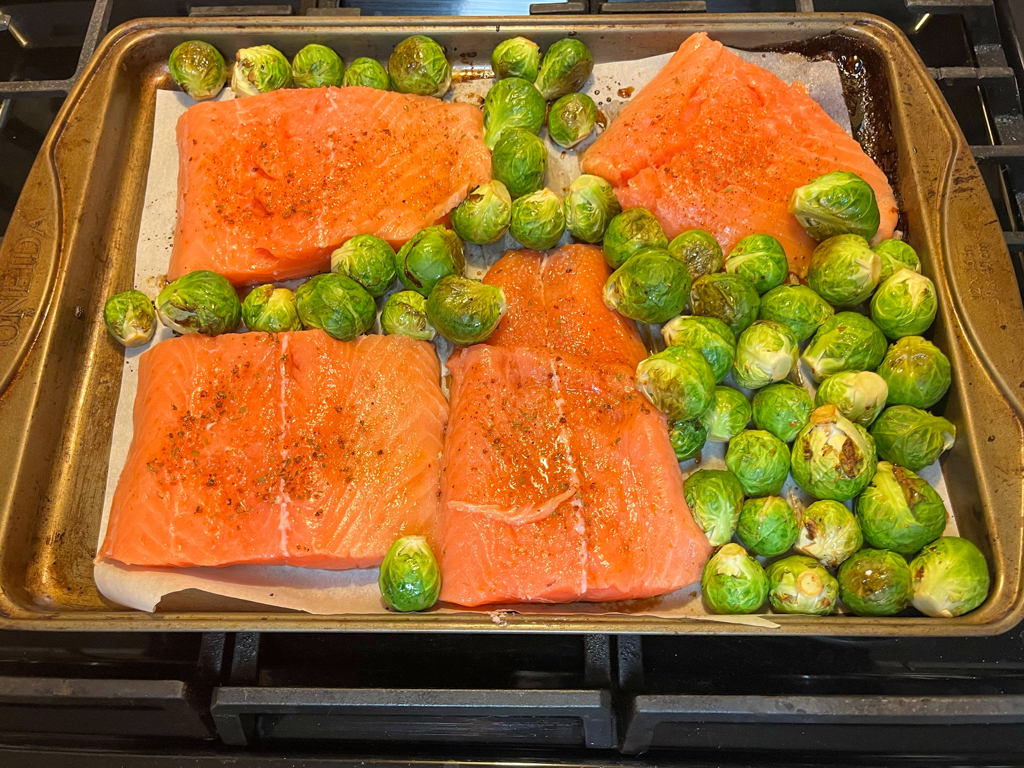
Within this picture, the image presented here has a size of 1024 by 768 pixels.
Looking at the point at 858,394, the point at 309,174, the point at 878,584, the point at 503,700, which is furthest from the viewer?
the point at 309,174

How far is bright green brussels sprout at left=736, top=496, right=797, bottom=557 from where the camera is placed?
284 cm

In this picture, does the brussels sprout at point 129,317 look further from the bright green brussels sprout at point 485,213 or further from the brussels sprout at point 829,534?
the brussels sprout at point 829,534

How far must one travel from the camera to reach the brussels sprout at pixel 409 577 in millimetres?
2723

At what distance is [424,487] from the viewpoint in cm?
303

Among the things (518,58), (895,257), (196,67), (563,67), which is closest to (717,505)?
(895,257)

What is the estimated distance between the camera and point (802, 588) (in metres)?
2.71

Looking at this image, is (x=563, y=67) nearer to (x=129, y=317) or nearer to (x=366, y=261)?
(x=366, y=261)

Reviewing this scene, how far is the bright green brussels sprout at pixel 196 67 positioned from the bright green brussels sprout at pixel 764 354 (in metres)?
3.07

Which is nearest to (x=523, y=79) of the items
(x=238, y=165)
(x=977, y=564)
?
(x=238, y=165)

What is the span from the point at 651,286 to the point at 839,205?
0.96m

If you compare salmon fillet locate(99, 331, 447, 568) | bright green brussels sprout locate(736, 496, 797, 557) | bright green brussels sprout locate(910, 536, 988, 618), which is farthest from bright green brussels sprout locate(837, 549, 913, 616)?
salmon fillet locate(99, 331, 447, 568)

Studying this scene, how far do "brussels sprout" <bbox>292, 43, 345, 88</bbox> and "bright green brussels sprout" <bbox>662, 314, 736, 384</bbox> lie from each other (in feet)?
7.43

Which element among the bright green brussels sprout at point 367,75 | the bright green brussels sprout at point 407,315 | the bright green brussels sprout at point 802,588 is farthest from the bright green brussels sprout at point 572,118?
the bright green brussels sprout at point 802,588

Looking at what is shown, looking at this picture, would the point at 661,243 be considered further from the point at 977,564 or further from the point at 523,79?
the point at 977,564
